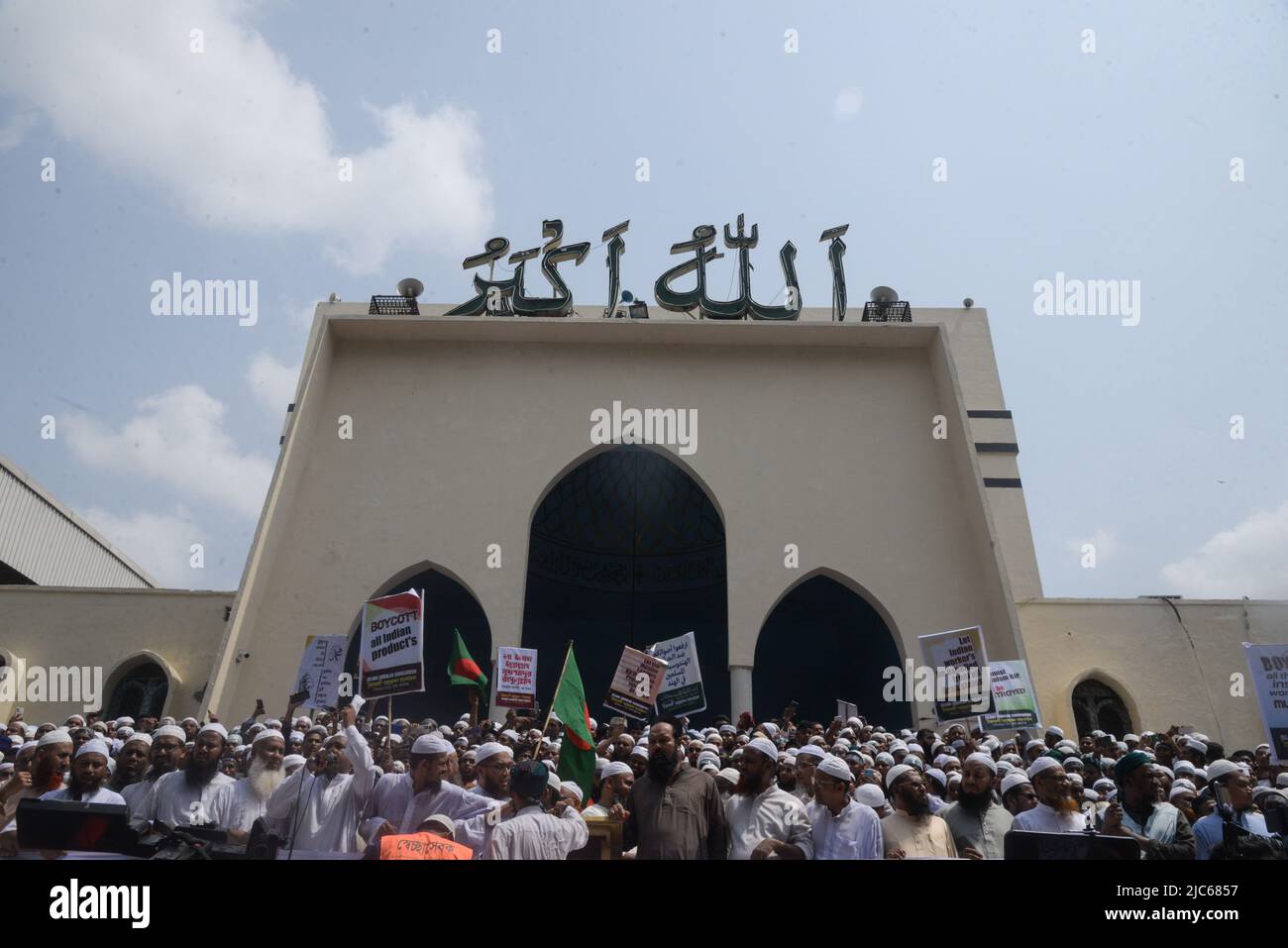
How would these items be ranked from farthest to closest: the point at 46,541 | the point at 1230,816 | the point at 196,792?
1. the point at 46,541
2. the point at 196,792
3. the point at 1230,816

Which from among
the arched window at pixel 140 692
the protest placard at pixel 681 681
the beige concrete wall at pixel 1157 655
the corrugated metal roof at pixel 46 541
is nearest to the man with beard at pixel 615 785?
the protest placard at pixel 681 681

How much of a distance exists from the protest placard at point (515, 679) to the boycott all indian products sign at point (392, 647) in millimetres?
4415

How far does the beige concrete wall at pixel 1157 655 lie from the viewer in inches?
611

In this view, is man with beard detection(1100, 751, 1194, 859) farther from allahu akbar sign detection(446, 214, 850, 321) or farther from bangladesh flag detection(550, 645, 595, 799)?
allahu akbar sign detection(446, 214, 850, 321)

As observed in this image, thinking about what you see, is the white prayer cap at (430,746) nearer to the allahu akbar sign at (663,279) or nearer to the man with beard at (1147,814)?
the man with beard at (1147,814)

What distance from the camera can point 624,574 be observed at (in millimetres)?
23547

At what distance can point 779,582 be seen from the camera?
15.7 meters

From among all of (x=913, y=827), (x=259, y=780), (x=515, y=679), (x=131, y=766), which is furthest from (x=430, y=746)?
(x=515, y=679)

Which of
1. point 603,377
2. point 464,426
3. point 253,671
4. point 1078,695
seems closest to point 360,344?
point 464,426

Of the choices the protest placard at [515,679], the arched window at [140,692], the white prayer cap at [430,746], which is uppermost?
the white prayer cap at [430,746]

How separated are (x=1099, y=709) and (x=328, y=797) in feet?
48.9

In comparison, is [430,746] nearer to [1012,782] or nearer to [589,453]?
[1012,782]
